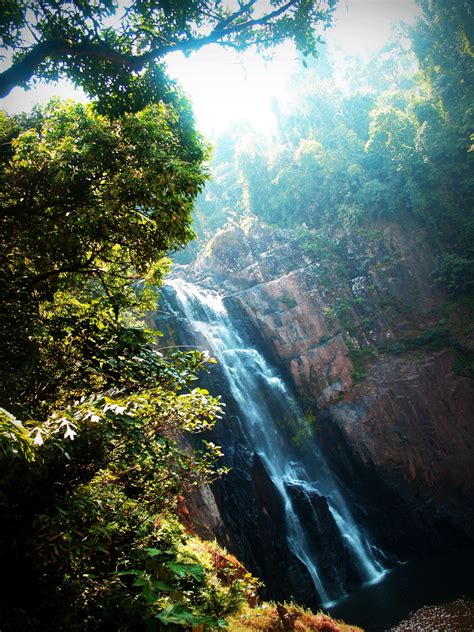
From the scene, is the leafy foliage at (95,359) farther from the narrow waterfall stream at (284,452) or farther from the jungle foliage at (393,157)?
the jungle foliage at (393,157)

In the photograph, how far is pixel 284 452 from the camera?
65.0 feet

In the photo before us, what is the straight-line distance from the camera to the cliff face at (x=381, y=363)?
19.0 metres

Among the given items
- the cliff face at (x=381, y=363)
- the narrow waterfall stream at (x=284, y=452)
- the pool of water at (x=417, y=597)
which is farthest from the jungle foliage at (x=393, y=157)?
the pool of water at (x=417, y=597)

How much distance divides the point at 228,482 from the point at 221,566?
801cm

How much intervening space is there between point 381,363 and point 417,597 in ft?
38.7

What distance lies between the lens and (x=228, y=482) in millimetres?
16672

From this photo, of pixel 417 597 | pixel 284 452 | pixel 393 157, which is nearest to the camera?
pixel 417 597

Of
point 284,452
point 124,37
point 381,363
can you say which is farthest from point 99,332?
point 381,363

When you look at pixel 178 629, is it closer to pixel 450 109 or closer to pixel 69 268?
pixel 69 268

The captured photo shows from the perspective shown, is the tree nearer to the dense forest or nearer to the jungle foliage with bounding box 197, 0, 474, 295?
the dense forest

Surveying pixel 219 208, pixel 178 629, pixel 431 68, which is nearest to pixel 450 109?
pixel 431 68

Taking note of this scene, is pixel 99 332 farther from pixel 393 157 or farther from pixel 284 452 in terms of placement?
pixel 393 157

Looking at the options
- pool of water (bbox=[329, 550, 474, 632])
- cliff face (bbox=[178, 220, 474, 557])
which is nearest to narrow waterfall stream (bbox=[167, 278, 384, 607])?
cliff face (bbox=[178, 220, 474, 557])

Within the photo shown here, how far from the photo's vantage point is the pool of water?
11.2 meters
